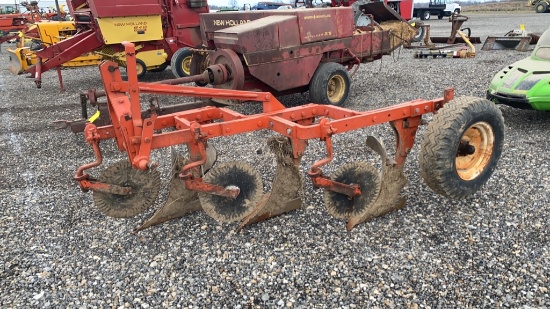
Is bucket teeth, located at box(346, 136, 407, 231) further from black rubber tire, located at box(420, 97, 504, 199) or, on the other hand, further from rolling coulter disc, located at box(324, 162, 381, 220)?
black rubber tire, located at box(420, 97, 504, 199)

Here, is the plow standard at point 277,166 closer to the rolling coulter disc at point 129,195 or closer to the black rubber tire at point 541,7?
the rolling coulter disc at point 129,195

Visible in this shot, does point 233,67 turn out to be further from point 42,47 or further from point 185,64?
point 42,47

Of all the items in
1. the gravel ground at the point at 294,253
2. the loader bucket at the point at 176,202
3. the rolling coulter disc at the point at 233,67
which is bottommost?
the gravel ground at the point at 294,253

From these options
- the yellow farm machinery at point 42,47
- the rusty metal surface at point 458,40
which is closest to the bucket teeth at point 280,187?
the yellow farm machinery at point 42,47

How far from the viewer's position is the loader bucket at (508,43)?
39.3 ft

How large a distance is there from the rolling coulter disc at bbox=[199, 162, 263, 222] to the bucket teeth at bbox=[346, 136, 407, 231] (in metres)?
0.82

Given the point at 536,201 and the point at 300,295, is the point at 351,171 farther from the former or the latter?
the point at 536,201

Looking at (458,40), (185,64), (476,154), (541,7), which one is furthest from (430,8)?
(476,154)

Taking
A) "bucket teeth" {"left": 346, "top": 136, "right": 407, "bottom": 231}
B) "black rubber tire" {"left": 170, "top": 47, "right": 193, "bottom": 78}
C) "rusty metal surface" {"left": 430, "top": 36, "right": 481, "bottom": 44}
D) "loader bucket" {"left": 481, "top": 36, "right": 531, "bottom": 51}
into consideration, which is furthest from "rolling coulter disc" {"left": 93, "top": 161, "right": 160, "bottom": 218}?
"rusty metal surface" {"left": 430, "top": 36, "right": 481, "bottom": 44}

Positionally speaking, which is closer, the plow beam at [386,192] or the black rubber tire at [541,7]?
the plow beam at [386,192]

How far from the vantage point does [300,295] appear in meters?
2.74

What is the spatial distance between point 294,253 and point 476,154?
199 cm

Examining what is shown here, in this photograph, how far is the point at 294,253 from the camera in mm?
3156

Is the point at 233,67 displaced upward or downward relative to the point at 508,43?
upward
